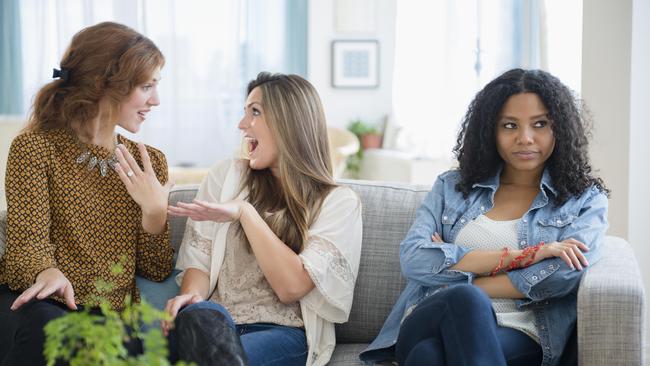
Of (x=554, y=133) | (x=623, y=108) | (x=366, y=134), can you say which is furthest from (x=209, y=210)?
(x=366, y=134)

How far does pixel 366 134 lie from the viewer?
7309 mm

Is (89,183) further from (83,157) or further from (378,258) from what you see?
(378,258)

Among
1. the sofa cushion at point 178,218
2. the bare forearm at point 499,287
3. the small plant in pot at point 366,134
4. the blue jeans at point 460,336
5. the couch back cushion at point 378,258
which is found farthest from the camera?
the small plant in pot at point 366,134

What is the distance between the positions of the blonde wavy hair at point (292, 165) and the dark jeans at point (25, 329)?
1.73 feet

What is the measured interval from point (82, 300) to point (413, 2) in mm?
5235

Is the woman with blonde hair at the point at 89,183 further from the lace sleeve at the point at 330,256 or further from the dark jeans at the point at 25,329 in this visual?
the lace sleeve at the point at 330,256

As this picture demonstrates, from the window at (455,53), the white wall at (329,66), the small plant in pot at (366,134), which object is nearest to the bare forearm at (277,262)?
the window at (455,53)

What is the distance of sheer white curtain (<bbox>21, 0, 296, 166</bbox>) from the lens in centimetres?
736

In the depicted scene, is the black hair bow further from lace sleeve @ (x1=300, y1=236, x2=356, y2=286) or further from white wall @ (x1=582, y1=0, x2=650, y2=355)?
white wall @ (x1=582, y1=0, x2=650, y2=355)

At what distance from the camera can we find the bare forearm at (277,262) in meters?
2.19

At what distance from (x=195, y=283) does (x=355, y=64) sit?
5412 millimetres

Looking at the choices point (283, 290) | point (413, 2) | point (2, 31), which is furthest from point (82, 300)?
point (2, 31)

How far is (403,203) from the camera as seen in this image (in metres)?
2.56

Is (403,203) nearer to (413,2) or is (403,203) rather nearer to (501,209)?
(501,209)
